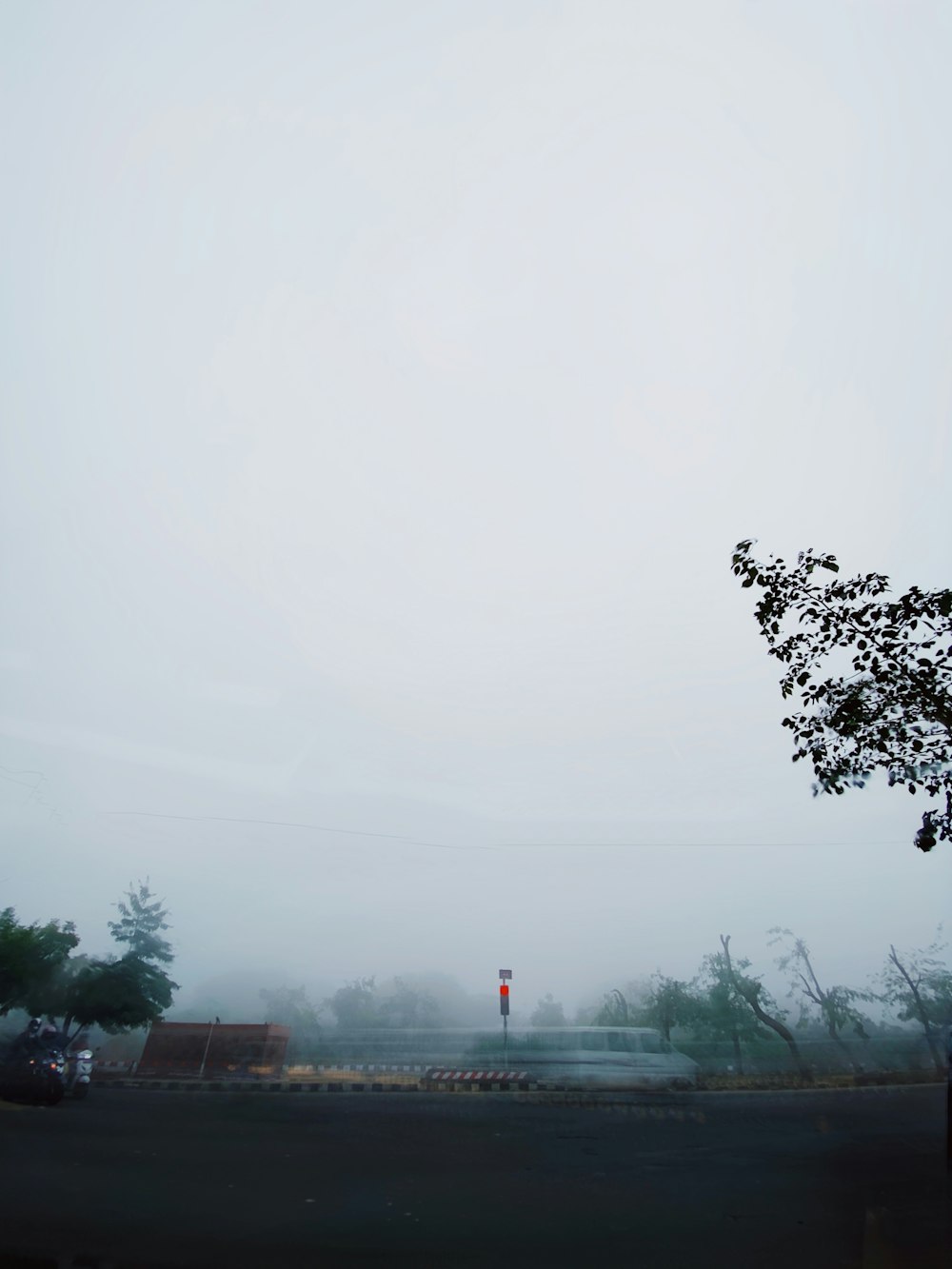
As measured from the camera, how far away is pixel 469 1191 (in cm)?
827

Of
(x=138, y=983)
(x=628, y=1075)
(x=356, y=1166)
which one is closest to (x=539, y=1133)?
(x=356, y=1166)

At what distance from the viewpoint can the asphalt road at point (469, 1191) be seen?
20.3 ft

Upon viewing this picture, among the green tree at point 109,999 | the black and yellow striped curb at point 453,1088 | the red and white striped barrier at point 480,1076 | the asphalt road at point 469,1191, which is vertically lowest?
the asphalt road at point 469,1191

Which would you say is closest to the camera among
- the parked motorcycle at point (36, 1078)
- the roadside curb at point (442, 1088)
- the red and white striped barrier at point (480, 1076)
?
the parked motorcycle at point (36, 1078)

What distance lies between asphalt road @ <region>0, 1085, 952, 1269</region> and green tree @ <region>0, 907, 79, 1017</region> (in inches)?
689

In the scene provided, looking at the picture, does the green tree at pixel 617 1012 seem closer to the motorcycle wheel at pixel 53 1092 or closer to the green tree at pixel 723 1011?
the green tree at pixel 723 1011

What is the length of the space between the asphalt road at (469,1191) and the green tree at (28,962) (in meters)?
17.5

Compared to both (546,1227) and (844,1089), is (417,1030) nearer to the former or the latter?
(844,1089)

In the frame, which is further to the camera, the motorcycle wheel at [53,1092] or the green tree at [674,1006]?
the green tree at [674,1006]

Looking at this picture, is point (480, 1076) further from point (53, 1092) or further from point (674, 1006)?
point (674, 1006)

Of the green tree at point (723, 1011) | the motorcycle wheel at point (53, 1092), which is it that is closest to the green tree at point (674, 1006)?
the green tree at point (723, 1011)

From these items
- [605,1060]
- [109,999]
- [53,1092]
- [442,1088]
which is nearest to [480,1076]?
[442,1088]

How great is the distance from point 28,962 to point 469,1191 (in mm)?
28535

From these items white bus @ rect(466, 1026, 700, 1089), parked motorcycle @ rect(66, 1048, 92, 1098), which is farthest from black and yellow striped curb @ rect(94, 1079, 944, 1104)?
parked motorcycle @ rect(66, 1048, 92, 1098)
